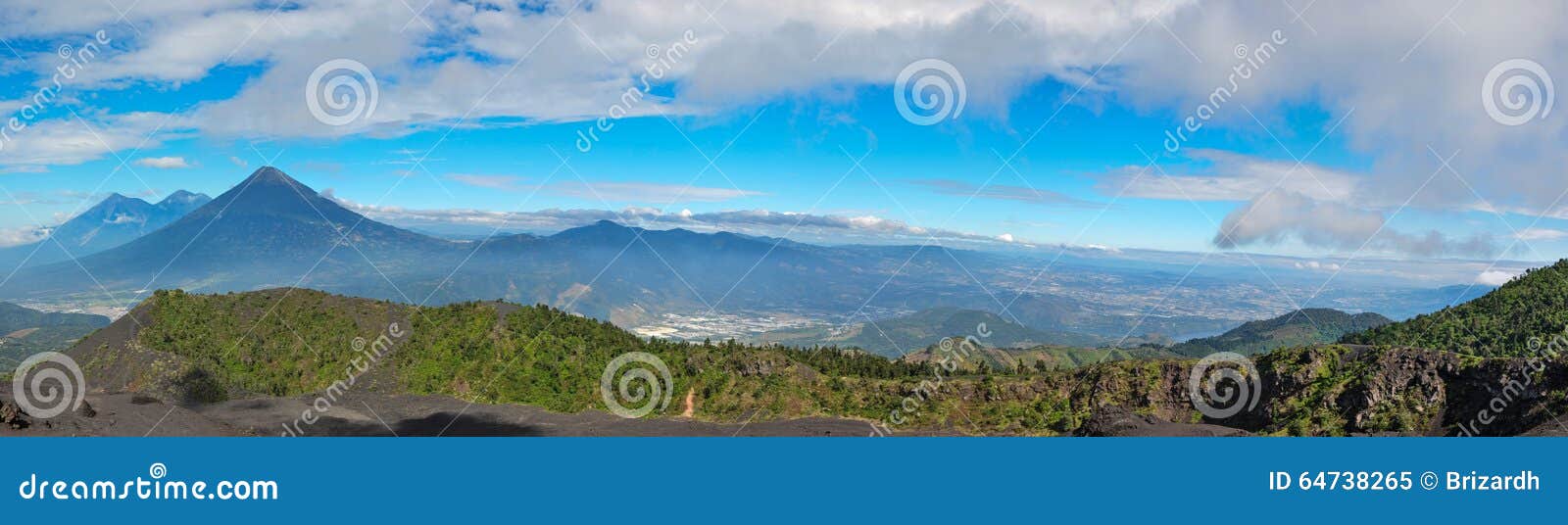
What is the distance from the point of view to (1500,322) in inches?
3199

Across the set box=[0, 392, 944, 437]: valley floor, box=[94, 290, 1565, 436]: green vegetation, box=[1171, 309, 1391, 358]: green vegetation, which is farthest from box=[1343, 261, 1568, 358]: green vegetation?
box=[0, 392, 944, 437]: valley floor

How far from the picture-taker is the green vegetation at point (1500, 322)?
7700 centimetres

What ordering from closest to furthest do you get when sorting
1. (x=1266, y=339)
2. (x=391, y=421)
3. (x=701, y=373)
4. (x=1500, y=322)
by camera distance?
(x=391, y=421) < (x=701, y=373) < (x=1500, y=322) < (x=1266, y=339)

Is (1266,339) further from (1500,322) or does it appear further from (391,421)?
(391,421)

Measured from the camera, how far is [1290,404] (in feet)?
132

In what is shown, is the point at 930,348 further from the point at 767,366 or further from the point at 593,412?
the point at 593,412

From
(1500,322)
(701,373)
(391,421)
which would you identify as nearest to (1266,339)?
(1500,322)

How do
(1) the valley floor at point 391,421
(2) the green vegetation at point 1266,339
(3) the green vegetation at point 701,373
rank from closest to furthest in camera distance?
(1) the valley floor at point 391,421
(3) the green vegetation at point 701,373
(2) the green vegetation at point 1266,339

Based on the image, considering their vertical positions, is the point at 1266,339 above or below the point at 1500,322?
above

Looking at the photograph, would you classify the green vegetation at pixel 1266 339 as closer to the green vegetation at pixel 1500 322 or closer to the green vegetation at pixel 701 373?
the green vegetation at pixel 1500 322

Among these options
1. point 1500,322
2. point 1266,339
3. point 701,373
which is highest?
point 1266,339

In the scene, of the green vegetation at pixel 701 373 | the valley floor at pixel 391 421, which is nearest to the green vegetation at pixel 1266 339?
the green vegetation at pixel 701 373

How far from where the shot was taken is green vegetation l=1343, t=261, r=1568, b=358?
7700 centimetres

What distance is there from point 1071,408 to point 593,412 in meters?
32.5
